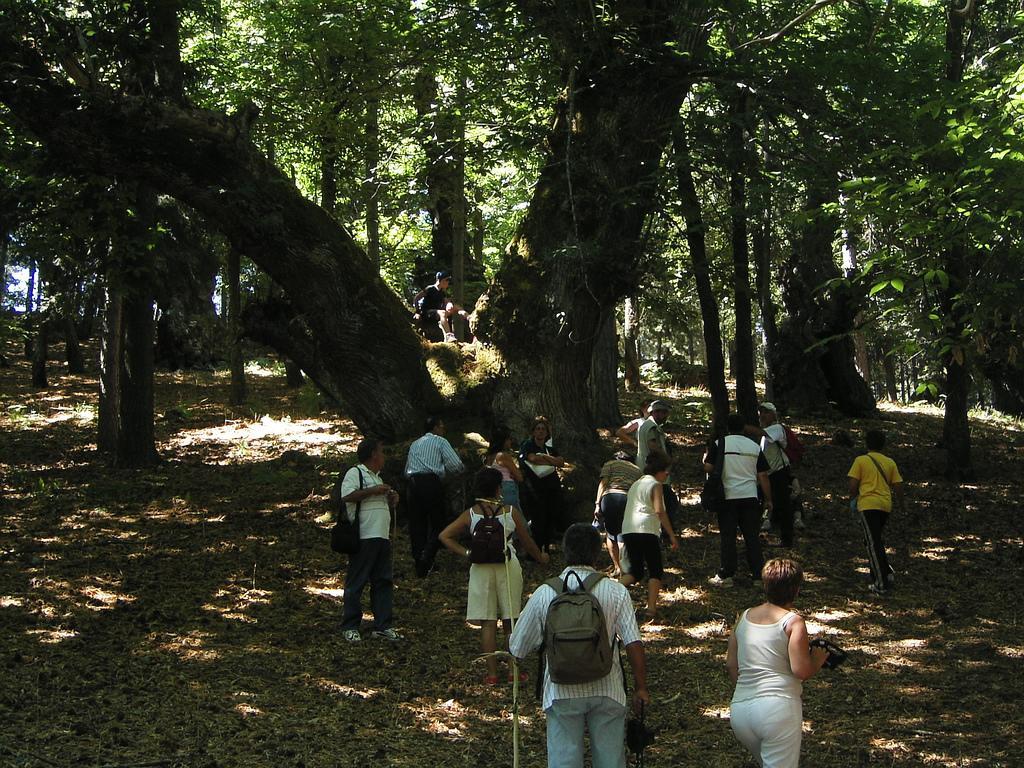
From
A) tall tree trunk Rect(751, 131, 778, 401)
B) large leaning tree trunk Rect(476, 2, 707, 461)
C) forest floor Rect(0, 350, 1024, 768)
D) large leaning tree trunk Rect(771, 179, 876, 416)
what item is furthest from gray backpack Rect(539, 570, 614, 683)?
large leaning tree trunk Rect(771, 179, 876, 416)

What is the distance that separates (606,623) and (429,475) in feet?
20.9

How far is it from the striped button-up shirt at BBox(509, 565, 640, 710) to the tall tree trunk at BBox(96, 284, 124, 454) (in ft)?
43.4

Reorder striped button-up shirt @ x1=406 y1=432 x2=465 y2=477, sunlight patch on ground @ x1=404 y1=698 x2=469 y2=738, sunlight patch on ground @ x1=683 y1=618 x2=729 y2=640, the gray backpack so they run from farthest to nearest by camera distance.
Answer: striped button-up shirt @ x1=406 y1=432 x2=465 y2=477, sunlight patch on ground @ x1=683 y1=618 x2=729 y2=640, sunlight patch on ground @ x1=404 y1=698 x2=469 y2=738, the gray backpack

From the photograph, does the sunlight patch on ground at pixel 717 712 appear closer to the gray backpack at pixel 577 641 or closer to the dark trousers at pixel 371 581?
the dark trousers at pixel 371 581

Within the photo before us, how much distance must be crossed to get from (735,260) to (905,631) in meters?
8.46

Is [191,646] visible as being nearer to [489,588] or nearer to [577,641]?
[489,588]

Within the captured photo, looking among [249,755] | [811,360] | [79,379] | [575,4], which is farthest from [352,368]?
[79,379]

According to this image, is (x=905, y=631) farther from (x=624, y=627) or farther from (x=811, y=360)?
(x=811, y=360)

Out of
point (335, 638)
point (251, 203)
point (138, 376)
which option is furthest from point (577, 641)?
point (138, 376)

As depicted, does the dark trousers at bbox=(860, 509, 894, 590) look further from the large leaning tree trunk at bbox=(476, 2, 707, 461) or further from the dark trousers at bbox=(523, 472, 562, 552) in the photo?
the large leaning tree trunk at bbox=(476, 2, 707, 461)

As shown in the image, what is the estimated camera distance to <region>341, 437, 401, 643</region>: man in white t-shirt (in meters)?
8.77

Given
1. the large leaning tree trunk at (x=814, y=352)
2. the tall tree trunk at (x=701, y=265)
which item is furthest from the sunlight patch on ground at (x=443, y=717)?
the large leaning tree trunk at (x=814, y=352)

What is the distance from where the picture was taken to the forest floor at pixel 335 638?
6.90m

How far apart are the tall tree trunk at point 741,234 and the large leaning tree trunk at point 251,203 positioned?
471 centimetres
